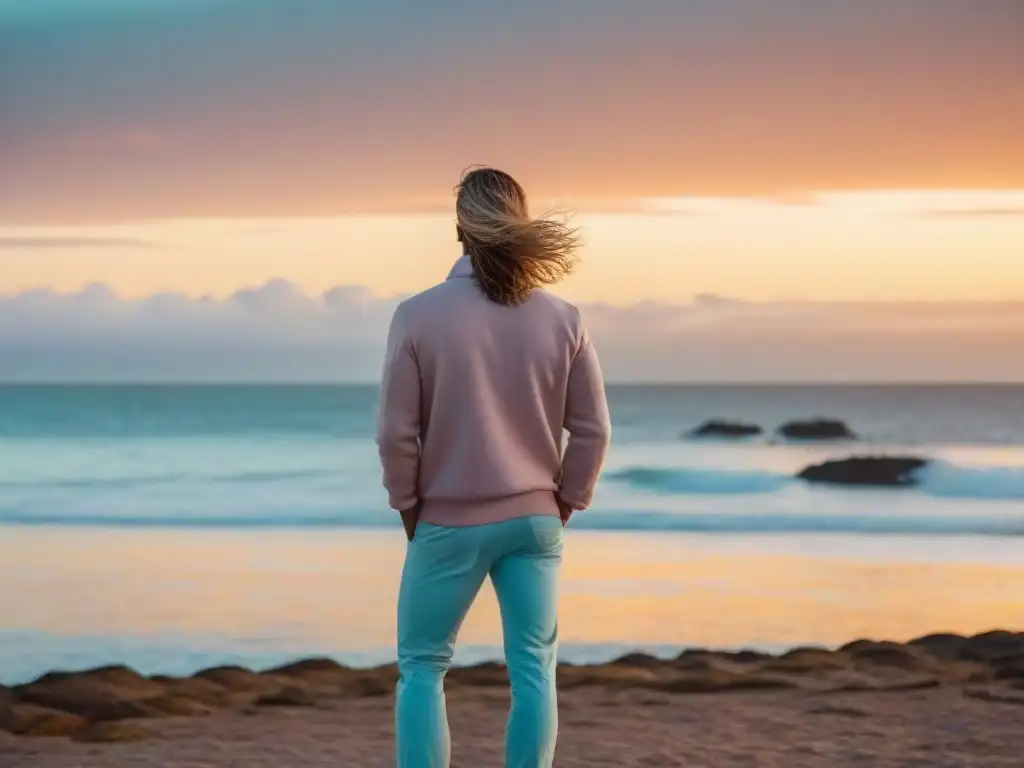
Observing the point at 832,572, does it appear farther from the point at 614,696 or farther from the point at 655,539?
the point at 614,696

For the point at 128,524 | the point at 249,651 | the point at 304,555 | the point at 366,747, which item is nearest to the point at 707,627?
the point at 249,651

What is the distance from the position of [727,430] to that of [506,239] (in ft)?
83.5

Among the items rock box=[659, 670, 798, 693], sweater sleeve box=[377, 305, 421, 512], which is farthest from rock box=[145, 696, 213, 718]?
sweater sleeve box=[377, 305, 421, 512]

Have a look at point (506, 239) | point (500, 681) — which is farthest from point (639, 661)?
point (506, 239)

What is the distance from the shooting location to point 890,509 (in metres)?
13.6

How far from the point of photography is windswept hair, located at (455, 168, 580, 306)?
8.35ft

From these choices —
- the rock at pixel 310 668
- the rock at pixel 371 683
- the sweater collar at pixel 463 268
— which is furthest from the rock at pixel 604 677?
the sweater collar at pixel 463 268

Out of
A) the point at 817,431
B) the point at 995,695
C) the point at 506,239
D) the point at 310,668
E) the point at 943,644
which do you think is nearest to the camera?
the point at 506,239

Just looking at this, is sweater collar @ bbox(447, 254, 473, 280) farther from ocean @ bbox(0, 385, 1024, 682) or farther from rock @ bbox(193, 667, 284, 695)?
ocean @ bbox(0, 385, 1024, 682)

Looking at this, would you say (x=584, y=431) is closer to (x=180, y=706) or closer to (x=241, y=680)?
(x=180, y=706)

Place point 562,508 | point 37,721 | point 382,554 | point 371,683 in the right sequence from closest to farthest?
1. point 562,508
2. point 37,721
3. point 371,683
4. point 382,554

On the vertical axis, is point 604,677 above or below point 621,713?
above

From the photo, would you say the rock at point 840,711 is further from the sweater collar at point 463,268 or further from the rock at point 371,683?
the sweater collar at point 463,268

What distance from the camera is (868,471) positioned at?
Answer: 17812mm
